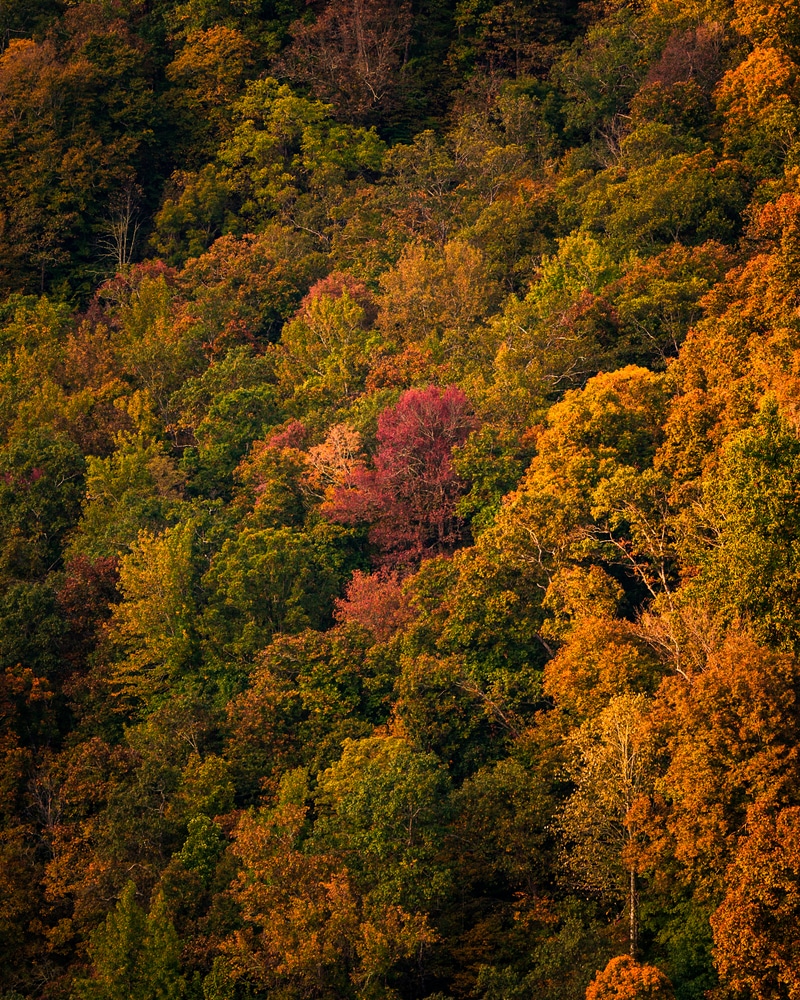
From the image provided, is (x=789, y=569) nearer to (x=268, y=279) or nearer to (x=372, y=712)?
(x=372, y=712)

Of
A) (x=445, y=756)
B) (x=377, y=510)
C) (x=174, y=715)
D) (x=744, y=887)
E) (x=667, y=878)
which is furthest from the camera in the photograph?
(x=377, y=510)

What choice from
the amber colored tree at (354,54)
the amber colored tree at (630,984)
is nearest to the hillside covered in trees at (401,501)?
the amber colored tree at (630,984)

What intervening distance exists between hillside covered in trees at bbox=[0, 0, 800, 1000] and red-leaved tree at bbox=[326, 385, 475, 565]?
13 cm

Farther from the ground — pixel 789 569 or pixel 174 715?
pixel 789 569

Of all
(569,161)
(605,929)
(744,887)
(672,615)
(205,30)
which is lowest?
(605,929)

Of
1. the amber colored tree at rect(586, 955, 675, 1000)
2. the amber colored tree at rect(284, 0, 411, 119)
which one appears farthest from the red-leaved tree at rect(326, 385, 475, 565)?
the amber colored tree at rect(284, 0, 411, 119)

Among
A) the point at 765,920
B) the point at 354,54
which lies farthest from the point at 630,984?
the point at 354,54

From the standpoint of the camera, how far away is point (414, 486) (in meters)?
46.1

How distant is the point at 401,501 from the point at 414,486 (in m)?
0.70

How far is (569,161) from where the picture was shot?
195ft

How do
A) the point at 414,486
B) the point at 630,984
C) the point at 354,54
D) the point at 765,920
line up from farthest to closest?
the point at 354,54
the point at 414,486
the point at 765,920
the point at 630,984

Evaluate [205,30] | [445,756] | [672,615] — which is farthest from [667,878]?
[205,30]

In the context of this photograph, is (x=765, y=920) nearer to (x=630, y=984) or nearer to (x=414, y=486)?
(x=630, y=984)

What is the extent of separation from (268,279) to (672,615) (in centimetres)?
3089
